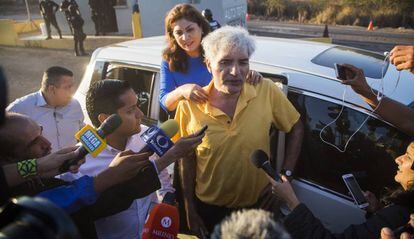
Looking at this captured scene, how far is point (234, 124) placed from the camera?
7.48 ft

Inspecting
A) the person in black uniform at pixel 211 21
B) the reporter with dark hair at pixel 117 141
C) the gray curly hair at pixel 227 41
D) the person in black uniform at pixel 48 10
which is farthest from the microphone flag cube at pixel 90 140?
the person in black uniform at pixel 48 10

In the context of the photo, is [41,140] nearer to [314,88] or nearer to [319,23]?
[314,88]

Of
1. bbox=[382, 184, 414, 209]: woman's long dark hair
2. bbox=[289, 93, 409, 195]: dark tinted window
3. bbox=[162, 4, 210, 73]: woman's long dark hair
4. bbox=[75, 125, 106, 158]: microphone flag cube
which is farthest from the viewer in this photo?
bbox=[162, 4, 210, 73]: woman's long dark hair

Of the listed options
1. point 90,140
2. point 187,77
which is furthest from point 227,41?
point 90,140

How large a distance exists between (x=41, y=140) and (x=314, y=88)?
5.91ft

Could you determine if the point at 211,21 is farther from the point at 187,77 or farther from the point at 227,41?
the point at 227,41

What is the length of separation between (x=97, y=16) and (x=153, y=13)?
431cm

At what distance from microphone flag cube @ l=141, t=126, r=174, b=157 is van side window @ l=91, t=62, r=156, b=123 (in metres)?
1.59

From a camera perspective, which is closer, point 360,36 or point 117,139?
point 117,139

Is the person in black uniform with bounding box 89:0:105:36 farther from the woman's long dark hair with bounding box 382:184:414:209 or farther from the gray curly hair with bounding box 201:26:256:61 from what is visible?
the woman's long dark hair with bounding box 382:184:414:209

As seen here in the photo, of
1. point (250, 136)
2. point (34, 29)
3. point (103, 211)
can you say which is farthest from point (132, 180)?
point (34, 29)

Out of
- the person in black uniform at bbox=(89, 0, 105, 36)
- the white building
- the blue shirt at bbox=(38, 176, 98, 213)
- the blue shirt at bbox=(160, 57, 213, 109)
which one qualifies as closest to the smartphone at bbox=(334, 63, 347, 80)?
the blue shirt at bbox=(160, 57, 213, 109)

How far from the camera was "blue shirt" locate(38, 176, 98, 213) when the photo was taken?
1.58 m

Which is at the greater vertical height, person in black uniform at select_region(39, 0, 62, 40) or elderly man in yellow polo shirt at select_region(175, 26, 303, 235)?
person in black uniform at select_region(39, 0, 62, 40)
